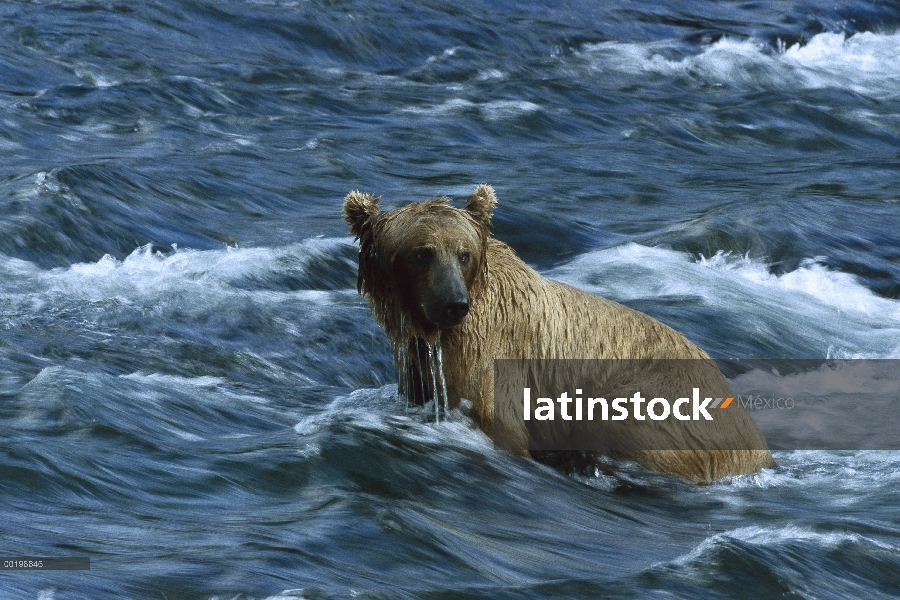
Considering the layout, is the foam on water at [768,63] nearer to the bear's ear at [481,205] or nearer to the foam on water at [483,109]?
the foam on water at [483,109]

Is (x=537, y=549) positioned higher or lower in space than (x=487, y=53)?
lower

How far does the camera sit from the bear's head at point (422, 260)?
545cm

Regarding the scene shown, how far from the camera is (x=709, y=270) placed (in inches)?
401

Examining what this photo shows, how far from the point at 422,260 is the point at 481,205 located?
17.3 inches

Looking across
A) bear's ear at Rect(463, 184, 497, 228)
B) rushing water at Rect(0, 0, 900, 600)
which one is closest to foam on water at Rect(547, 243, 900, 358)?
rushing water at Rect(0, 0, 900, 600)

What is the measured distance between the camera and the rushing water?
4.63 meters

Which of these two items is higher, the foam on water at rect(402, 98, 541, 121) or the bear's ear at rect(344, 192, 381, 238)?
the bear's ear at rect(344, 192, 381, 238)

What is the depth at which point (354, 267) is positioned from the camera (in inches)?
373

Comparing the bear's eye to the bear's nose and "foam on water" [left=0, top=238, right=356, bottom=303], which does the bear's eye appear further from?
"foam on water" [left=0, top=238, right=356, bottom=303]

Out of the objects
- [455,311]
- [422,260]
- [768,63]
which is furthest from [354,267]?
[768,63]

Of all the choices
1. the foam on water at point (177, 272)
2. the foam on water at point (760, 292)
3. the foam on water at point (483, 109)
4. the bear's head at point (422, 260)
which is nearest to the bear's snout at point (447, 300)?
the bear's head at point (422, 260)

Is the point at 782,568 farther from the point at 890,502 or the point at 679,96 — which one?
the point at 679,96

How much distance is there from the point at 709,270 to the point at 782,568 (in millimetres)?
5702

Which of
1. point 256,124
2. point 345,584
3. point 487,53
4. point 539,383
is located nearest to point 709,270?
point 539,383
